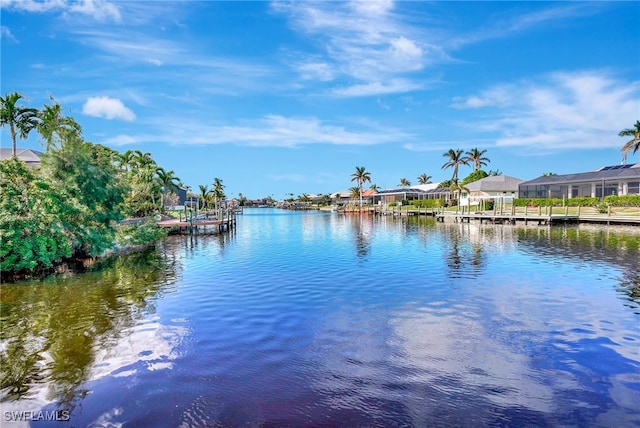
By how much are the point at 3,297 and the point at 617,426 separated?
19454 millimetres

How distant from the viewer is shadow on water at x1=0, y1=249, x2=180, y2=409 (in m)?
8.49

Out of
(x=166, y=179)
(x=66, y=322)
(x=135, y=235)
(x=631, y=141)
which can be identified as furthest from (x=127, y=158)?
(x=631, y=141)

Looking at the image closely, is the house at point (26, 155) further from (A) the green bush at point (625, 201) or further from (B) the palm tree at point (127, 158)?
(A) the green bush at point (625, 201)

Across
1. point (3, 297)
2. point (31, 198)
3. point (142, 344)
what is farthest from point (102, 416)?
point (31, 198)

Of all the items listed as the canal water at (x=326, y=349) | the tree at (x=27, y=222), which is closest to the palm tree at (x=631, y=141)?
the canal water at (x=326, y=349)

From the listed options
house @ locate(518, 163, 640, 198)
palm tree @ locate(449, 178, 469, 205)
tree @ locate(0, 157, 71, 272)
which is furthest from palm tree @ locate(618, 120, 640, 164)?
tree @ locate(0, 157, 71, 272)

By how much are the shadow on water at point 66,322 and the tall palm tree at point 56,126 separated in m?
7.95

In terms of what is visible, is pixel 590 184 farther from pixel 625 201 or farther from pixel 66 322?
pixel 66 322

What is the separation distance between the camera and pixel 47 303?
14820mm

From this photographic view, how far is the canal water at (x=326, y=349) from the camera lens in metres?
7.27

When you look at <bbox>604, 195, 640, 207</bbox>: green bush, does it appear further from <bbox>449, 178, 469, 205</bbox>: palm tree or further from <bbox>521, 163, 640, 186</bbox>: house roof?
<bbox>449, 178, 469, 205</bbox>: palm tree

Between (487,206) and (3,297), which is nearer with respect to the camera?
(3,297)

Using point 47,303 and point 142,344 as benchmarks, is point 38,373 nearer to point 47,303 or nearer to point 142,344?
point 142,344

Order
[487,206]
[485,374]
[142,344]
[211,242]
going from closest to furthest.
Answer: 1. [485,374]
2. [142,344]
3. [211,242]
4. [487,206]
